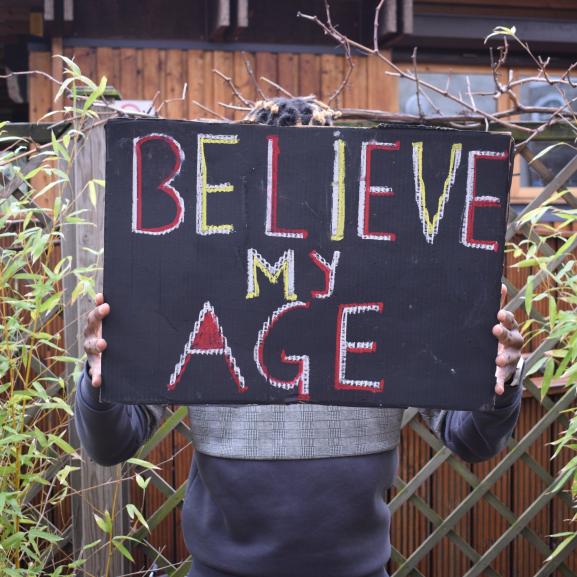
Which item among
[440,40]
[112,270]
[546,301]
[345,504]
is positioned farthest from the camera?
[440,40]

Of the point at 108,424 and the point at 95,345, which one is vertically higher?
the point at 95,345

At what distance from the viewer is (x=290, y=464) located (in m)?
1.52

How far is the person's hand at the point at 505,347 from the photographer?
56.3 inches

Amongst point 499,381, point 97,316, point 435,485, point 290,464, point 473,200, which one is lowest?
point 435,485

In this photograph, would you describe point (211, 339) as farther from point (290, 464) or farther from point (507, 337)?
point (507, 337)

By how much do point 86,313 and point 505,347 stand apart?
4.95 feet

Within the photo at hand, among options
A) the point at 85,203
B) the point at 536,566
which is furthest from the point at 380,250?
the point at 536,566

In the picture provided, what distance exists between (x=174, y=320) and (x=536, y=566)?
8.42 ft

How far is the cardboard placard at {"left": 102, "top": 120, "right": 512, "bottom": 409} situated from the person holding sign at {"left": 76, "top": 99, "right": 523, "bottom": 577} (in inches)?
2.0

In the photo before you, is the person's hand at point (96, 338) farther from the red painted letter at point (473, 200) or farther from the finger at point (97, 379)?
the red painted letter at point (473, 200)

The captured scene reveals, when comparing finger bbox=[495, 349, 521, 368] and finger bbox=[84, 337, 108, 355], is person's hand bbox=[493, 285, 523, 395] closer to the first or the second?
finger bbox=[495, 349, 521, 368]

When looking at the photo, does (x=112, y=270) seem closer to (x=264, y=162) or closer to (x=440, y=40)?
(x=264, y=162)

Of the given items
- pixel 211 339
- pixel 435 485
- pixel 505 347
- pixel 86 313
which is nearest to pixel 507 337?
pixel 505 347

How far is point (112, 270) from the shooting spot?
4.65 feet
